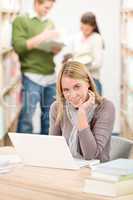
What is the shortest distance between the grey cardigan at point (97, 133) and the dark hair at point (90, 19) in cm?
286

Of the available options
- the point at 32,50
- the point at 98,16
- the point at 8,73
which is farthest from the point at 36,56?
the point at 98,16

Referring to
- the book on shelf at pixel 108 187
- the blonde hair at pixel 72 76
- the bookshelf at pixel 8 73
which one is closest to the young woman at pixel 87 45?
the bookshelf at pixel 8 73

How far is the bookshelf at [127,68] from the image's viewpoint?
5352 millimetres

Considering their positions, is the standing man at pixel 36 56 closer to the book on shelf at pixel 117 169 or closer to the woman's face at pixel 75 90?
the woman's face at pixel 75 90

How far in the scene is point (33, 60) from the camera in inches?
209

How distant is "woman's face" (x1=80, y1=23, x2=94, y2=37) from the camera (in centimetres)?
538

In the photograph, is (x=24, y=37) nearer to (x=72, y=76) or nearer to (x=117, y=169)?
(x=72, y=76)

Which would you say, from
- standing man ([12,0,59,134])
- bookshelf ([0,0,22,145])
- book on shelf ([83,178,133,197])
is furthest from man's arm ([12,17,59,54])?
book on shelf ([83,178,133,197])

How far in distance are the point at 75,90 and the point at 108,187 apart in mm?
907

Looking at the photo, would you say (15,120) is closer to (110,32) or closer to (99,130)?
(110,32)

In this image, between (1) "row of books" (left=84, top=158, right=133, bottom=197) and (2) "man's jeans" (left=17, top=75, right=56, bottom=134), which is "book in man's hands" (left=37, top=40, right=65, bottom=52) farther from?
(1) "row of books" (left=84, top=158, right=133, bottom=197)

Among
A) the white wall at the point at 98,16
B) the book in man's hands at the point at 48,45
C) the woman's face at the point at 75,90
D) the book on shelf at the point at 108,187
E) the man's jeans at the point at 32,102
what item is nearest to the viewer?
the book on shelf at the point at 108,187

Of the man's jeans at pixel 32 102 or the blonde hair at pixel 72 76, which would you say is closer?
the blonde hair at pixel 72 76

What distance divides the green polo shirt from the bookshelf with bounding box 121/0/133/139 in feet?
2.54
